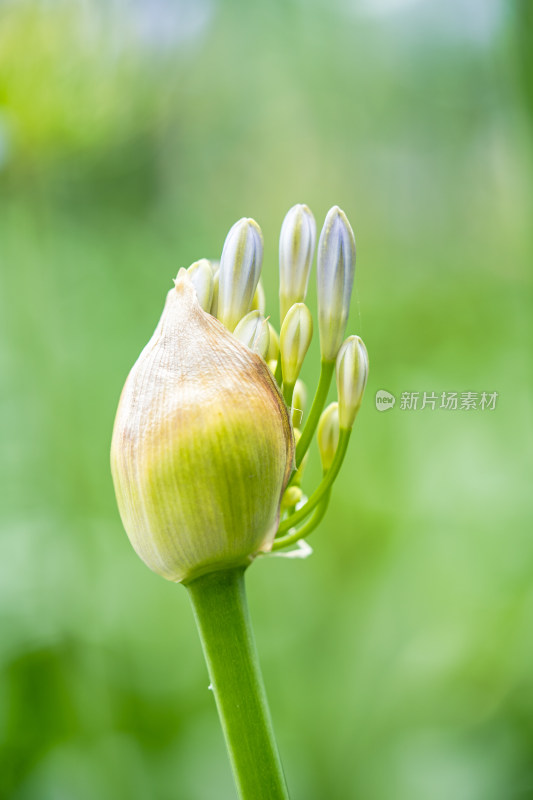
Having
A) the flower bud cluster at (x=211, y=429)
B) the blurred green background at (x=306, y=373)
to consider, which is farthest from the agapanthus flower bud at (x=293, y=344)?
the blurred green background at (x=306, y=373)

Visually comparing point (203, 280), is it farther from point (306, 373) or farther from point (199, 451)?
point (306, 373)

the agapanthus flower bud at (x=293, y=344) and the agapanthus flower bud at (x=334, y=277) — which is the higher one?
the agapanthus flower bud at (x=334, y=277)

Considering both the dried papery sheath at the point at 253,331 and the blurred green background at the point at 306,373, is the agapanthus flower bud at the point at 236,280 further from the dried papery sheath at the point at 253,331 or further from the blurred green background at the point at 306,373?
the blurred green background at the point at 306,373

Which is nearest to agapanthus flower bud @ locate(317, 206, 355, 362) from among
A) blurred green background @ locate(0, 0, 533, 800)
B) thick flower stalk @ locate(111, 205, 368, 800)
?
thick flower stalk @ locate(111, 205, 368, 800)

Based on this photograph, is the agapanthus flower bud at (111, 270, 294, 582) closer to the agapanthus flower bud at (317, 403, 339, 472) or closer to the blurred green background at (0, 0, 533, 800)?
the agapanthus flower bud at (317, 403, 339, 472)

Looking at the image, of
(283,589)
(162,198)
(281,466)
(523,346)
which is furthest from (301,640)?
(281,466)

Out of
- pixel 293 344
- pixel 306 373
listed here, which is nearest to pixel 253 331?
pixel 293 344
